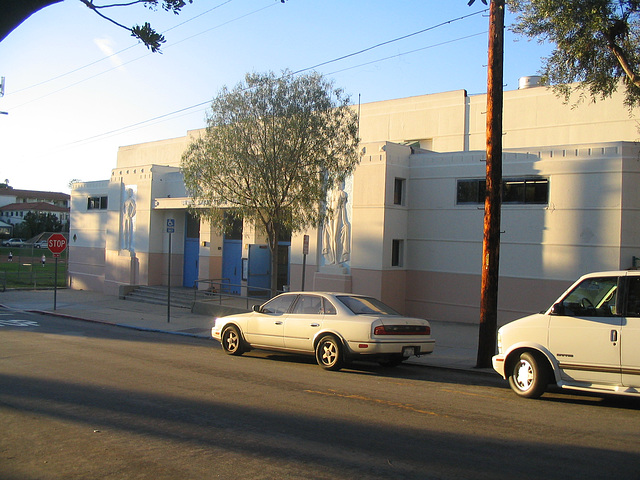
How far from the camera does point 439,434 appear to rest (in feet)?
23.3

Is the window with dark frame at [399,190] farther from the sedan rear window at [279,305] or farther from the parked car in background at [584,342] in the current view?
the parked car in background at [584,342]

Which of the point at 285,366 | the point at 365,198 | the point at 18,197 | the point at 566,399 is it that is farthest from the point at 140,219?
the point at 18,197

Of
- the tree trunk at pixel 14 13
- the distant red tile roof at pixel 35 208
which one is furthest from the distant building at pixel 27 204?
the tree trunk at pixel 14 13

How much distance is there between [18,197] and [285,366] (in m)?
128

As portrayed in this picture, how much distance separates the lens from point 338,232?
21.3 meters

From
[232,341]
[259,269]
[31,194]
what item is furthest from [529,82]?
[31,194]

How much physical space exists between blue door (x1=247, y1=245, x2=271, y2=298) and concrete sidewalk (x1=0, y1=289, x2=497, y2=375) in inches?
112

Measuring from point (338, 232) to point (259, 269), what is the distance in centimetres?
492

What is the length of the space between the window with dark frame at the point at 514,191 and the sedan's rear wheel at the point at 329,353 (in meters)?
9.58

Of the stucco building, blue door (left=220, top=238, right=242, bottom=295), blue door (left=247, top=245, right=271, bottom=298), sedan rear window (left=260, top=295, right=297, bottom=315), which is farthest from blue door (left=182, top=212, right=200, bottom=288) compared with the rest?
sedan rear window (left=260, top=295, right=297, bottom=315)

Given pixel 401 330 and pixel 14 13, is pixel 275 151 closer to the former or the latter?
pixel 401 330

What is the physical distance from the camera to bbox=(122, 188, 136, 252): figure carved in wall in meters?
30.0

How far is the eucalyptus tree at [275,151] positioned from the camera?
17000mm

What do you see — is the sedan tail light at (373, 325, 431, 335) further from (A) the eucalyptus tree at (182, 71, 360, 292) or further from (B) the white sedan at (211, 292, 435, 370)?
(A) the eucalyptus tree at (182, 71, 360, 292)
